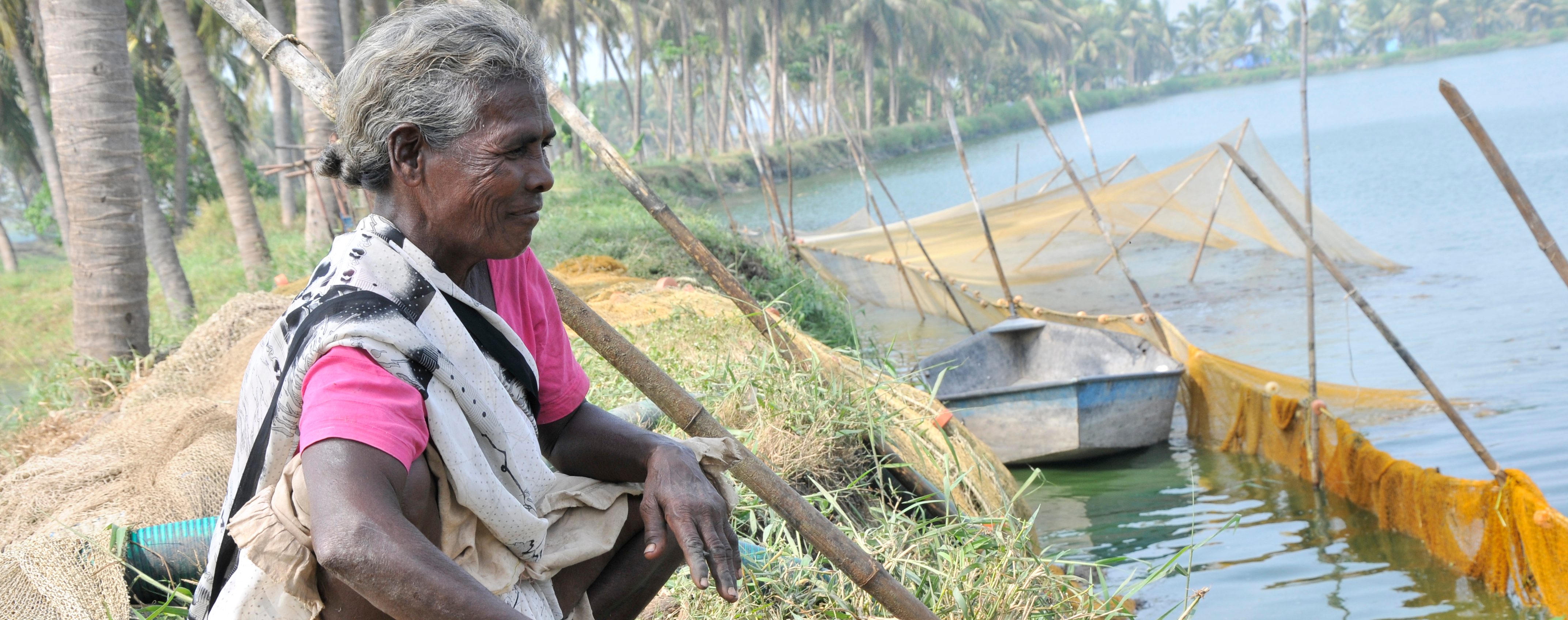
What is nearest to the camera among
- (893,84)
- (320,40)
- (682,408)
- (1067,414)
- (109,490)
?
(682,408)

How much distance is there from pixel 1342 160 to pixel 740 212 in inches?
479

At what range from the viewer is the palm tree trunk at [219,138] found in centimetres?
830

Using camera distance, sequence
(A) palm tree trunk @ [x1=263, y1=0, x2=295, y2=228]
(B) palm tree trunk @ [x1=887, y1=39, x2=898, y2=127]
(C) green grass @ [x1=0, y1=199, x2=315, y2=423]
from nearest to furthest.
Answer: (C) green grass @ [x1=0, y1=199, x2=315, y2=423]
(A) palm tree trunk @ [x1=263, y1=0, x2=295, y2=228]
(B) palm tree trunk @ [x1=887, y1=39, x2=898, y2=127]

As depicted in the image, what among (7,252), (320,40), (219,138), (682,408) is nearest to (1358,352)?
(320,40)

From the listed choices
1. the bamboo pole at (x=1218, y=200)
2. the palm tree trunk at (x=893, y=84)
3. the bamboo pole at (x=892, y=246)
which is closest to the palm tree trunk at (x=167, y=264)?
the bamboo pole at (x=892, y=246)

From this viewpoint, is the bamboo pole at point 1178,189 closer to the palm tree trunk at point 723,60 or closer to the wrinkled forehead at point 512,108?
the wrinkled forehead at point 512,108

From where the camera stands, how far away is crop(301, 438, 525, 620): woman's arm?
1.11m

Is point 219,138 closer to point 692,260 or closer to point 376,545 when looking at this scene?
point 692,260

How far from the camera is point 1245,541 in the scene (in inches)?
187

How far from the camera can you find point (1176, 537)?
493cm

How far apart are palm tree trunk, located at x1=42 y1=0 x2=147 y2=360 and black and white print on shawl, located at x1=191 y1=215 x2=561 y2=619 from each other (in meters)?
3.92

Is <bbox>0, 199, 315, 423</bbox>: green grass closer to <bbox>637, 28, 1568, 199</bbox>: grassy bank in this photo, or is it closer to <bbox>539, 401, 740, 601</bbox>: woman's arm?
<bbox>539, 401, 740, 601</bbox>: woman's arm

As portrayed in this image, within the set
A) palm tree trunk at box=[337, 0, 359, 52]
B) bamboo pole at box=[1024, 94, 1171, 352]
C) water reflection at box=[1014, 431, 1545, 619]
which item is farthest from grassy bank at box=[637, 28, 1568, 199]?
water reflection at box=[1014, 431, 1545, 619]

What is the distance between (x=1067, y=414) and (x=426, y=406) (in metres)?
4.71
